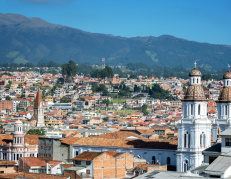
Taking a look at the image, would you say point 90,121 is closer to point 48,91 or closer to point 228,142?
point 48,91

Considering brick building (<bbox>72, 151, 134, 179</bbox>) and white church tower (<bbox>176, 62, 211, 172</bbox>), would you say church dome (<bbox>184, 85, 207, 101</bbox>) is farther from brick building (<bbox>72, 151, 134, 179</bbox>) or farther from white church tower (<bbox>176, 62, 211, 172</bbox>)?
brick building (<bbox>72, 151, 134, 179</bbox>)

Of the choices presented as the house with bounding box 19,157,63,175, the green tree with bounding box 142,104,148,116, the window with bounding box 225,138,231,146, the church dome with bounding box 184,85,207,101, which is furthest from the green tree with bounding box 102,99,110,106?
the window with bounding box 225,138,231,146

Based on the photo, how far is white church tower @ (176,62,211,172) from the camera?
4469cm

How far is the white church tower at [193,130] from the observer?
147 feet

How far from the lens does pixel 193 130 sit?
147 feet

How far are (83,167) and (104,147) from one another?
7.49m

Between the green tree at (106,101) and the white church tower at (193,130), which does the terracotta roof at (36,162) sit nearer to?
the white church tower at (193,130)

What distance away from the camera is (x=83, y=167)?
1793 inches

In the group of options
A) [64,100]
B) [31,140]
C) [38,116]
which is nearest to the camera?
[31,140]

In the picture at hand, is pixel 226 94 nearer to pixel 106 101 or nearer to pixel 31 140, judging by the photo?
pixel 31 140

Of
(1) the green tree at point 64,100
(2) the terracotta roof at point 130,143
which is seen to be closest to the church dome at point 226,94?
(2) the terracotta roof at point 130,143

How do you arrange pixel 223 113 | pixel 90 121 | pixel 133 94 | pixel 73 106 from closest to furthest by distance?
pixel 223 113 < pixel 90 121 < pixel 73 106 < pixel 133 94

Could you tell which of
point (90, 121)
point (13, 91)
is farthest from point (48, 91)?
point (90, 121)

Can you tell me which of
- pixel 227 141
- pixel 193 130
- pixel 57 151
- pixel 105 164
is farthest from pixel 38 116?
pixel 227 141
